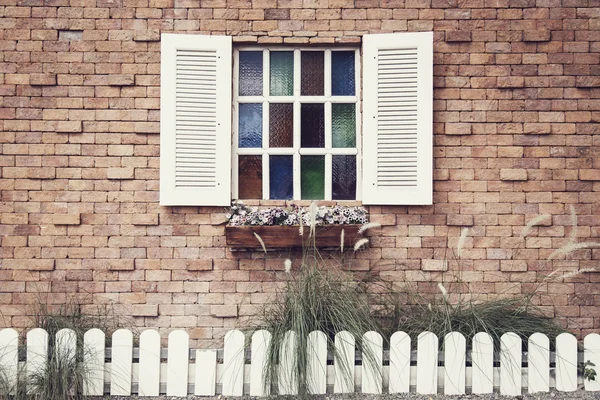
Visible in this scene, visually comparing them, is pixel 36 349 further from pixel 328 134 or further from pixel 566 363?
pixel 566 363

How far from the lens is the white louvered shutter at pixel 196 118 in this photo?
430 cm

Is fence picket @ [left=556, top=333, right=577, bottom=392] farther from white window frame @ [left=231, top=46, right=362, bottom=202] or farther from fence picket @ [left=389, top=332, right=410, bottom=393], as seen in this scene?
white window frame @ [left=231, top=46, right=362, bottom=202]

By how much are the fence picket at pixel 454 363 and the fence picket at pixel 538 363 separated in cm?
45

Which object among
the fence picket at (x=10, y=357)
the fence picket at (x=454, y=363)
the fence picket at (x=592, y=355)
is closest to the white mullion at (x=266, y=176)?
the fence picket at (x=454, y=363)

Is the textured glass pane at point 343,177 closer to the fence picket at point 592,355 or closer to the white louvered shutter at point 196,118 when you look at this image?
the white louvered shutter at point 196,118

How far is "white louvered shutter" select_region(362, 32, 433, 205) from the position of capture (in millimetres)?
4285

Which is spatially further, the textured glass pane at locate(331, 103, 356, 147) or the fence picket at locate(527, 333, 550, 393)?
the textured glass pane at locate(331, 103, 356, 147)

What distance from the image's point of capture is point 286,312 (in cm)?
365

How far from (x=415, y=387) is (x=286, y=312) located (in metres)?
1.00

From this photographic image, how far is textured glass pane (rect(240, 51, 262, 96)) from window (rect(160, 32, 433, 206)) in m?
0.03

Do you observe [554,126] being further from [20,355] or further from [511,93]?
[20,355]

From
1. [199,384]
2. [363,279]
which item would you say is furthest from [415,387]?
[199,384]

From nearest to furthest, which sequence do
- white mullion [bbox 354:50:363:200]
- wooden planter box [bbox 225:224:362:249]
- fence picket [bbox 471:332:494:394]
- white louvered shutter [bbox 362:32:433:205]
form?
fence picket [bbox 471:332:494:394] < wooden planter box [bbox 225:224:362:249] < white louvered shutter [bbox 362:32:433:205] < white mullion [bbox 354:50:363:200]

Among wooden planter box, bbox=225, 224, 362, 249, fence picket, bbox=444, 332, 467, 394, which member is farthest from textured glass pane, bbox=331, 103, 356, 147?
fence picket, bbox=444, 332, 467, 394
